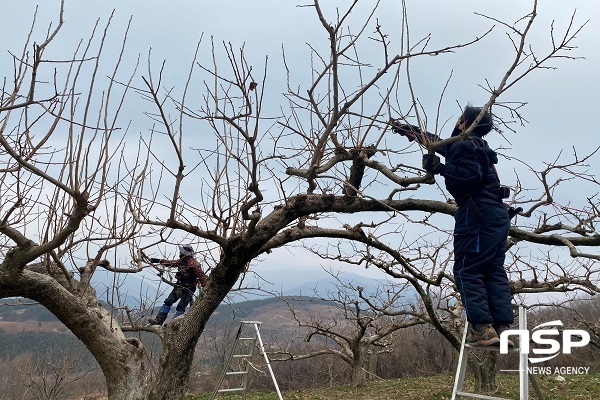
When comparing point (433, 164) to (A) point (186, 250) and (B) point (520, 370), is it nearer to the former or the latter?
(B) point (520, 370)

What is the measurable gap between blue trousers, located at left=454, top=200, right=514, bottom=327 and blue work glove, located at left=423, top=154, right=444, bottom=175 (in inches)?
11.4

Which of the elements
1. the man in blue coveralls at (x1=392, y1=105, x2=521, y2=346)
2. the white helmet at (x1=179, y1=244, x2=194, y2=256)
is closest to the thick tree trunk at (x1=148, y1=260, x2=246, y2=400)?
the white helmet at (x1=179, y1=244, x2=194, y2=256)

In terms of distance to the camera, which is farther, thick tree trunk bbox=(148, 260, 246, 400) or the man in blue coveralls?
thick tree trunk bbox=(148, 260, 246, 400)

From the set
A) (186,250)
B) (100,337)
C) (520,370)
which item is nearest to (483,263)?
(520,370)

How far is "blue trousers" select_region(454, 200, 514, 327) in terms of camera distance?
3.23 m

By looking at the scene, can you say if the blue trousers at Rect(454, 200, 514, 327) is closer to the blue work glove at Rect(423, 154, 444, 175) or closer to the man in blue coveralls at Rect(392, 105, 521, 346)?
the man in blue coveralls at Rect(392, 105, 521, 346)

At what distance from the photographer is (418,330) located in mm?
25469

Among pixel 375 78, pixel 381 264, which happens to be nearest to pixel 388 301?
pixel 381 264

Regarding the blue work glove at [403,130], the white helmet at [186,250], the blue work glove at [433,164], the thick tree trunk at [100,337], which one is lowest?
the thick tree trunk at [100,337]

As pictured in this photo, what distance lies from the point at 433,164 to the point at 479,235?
1.80ft

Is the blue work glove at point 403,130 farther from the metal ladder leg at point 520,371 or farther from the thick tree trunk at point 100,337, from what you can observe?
the thick tree trunk at point 100,337

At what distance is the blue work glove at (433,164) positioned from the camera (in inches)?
139

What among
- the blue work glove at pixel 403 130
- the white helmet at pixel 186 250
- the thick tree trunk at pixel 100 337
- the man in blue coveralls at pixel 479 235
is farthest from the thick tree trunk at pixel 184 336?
the man in blue coveralls at pixel 479 235

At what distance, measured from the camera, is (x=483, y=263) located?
3264 millimetres
